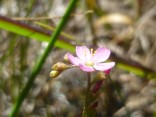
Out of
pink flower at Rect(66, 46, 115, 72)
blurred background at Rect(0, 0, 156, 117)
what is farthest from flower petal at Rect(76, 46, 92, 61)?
blurred background at Rect(0, 0, 156, 117)

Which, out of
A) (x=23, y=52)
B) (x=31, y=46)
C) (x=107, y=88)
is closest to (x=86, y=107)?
(x=23, y=52)

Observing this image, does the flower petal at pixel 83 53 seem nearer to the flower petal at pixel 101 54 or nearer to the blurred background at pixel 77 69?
the flower petal at pixel 101 54

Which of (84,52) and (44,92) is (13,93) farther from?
(84,52)

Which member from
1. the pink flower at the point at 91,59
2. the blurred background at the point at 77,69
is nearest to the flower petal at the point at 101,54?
the pink flower at the point at 91,59

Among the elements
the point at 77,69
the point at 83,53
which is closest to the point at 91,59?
the point at 83,53

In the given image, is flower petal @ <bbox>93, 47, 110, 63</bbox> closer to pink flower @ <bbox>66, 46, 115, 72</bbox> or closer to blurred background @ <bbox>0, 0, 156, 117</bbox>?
pink flower @ <bbox>66, 46, 115, 72</bbox>

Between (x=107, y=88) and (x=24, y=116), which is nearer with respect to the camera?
(x=24, y=116)
